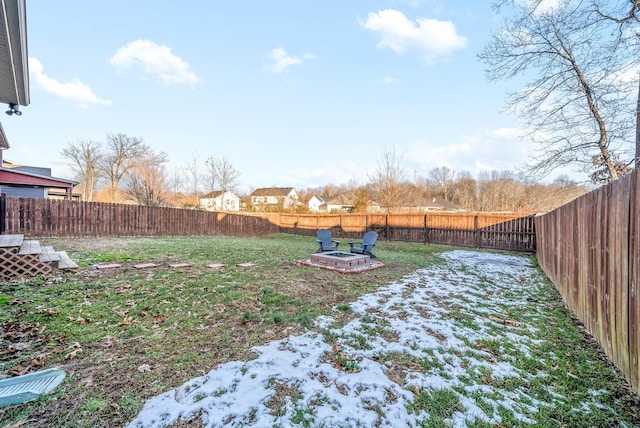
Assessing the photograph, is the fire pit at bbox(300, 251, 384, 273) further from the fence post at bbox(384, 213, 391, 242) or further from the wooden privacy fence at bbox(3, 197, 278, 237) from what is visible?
the wooden privacy fence at bbox(3, 197, 278, 237)

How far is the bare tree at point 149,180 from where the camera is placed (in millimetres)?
23984

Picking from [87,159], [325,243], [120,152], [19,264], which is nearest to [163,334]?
[19,264]

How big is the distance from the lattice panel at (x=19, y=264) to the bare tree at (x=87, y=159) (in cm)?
3908

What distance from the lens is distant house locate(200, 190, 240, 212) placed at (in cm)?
3089

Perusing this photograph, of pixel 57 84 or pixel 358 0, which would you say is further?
pixel 57 84

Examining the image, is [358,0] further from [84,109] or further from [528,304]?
[84,109]

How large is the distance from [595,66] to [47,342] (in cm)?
1320

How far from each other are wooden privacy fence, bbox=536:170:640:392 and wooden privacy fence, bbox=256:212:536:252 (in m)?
7.59

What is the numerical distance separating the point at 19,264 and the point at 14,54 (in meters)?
3.34

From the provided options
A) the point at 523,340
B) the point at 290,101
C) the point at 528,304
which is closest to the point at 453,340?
the point at 523,340

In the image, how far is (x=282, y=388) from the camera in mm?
2115

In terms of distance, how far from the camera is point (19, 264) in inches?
182

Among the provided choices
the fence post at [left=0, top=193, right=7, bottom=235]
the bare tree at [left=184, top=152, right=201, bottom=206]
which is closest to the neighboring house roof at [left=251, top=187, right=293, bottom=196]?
the bare tree at [left=184, top=152, right=201, bottom=206]

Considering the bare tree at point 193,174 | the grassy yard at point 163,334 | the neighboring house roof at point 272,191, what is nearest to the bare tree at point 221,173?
the bare tree at point 193,174
